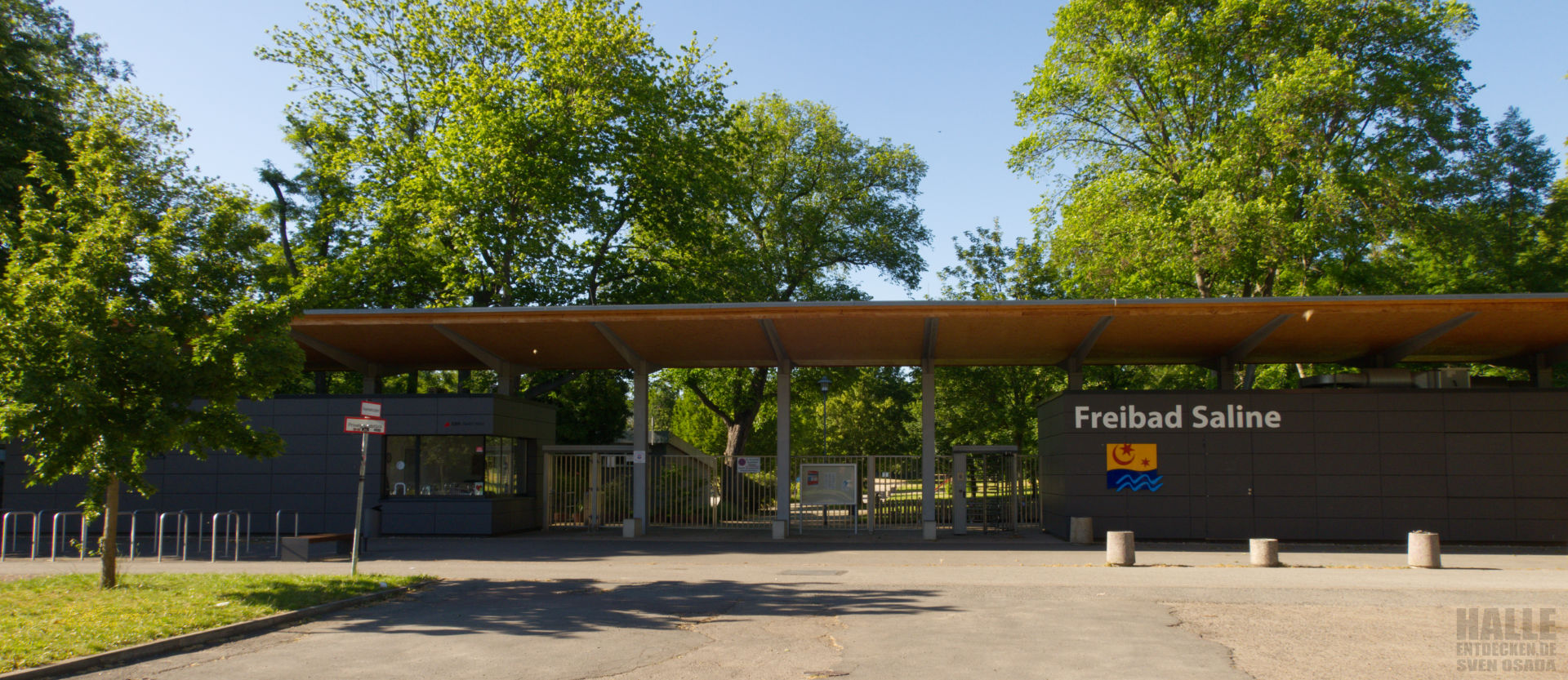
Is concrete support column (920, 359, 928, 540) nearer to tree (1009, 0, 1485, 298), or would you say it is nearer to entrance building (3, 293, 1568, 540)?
entrance building (3, 293, 1568, 540)

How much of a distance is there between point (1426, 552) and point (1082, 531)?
5.80m

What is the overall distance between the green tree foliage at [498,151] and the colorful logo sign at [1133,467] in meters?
17.3

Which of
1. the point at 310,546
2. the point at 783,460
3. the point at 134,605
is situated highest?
the point at 783,460

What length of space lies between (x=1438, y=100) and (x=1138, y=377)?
43.0 ft

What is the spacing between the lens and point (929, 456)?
73.0 ft

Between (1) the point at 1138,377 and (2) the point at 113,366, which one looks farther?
(1) the point at 1138,377

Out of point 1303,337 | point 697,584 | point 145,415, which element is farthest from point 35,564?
point 1303,337

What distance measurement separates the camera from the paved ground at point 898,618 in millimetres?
8133

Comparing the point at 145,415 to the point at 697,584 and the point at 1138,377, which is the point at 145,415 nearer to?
the point at 697,584

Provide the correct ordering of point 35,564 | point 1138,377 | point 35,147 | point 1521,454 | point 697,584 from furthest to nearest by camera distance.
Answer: point 1138,377
point 35,147
point 1521,454
point 35,564
point 697,584

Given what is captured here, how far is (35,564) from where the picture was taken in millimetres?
15383

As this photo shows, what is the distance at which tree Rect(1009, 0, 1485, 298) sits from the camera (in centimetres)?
2638

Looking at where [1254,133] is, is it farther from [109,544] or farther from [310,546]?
[109,544]

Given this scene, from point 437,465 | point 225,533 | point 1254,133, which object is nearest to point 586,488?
point 437,465
